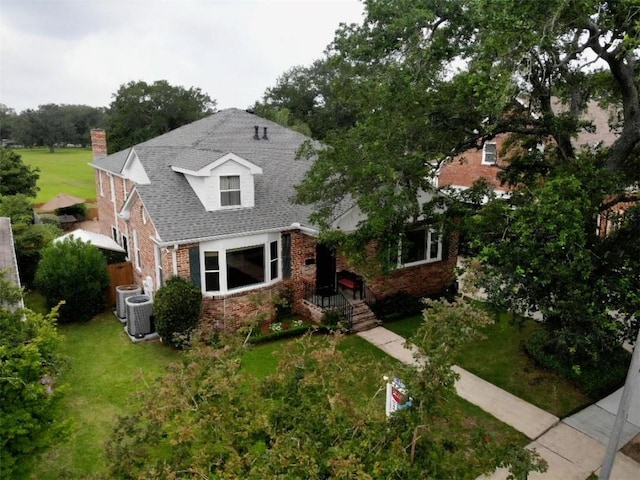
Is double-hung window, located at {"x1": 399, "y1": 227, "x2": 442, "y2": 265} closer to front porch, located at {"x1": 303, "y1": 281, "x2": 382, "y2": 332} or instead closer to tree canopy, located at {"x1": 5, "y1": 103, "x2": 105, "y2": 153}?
front porch, located at {"x1": 303, "y1": 281, "x2": 382, "y2": 332}

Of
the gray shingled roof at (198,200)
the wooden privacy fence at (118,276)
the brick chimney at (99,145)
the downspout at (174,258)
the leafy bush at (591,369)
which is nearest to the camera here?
the leafy bush at (591,369)

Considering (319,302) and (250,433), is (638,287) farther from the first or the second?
(319,302)

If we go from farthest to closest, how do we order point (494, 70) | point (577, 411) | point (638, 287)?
point (577, 411), point (494, 70), point (638, 287)

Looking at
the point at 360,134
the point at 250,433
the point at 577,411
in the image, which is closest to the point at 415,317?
the point at 577,411

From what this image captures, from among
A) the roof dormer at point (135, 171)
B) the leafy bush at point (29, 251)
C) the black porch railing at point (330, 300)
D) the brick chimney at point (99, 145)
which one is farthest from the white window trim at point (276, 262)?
the brick chimney at point (99, 145)

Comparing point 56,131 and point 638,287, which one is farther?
point 56,131

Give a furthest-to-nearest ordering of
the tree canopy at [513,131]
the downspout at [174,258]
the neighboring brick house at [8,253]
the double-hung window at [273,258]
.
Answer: the double-hung window at [273,258] < the downspout at [174,258] < the neighboring brick house at [8,253] < the tree canopy at [513,131]

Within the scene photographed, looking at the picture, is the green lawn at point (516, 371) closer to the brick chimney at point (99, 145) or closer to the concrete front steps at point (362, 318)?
the concrete front steps at point (362, 318)

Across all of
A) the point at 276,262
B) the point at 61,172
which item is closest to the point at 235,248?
the point at 276,262
